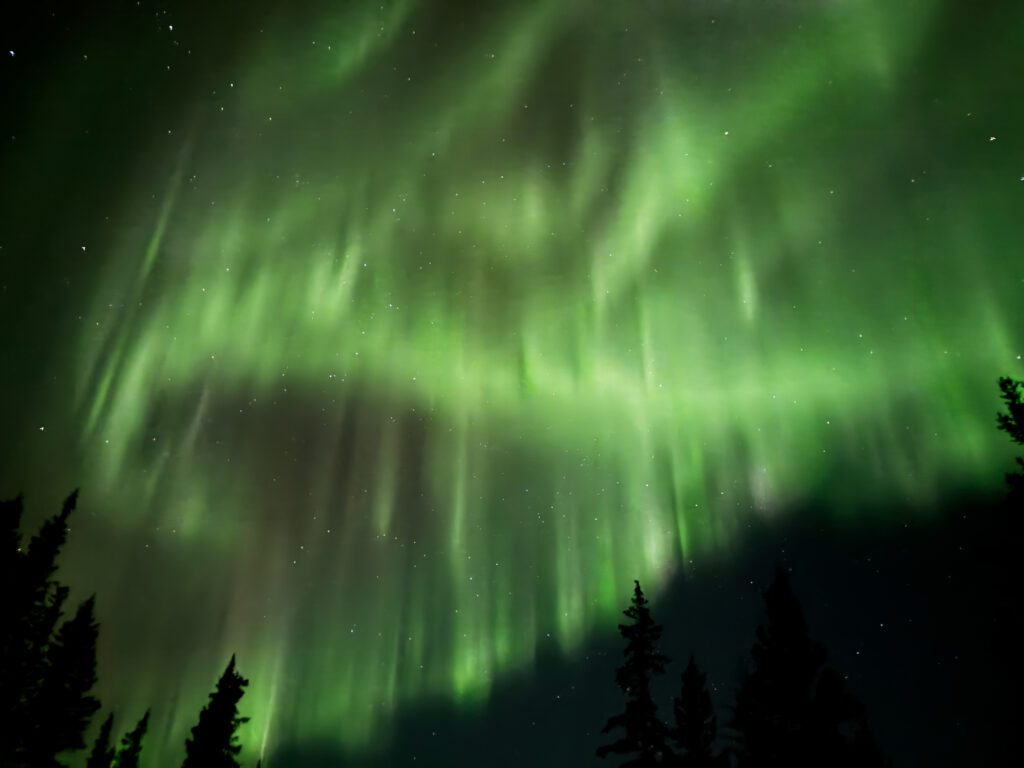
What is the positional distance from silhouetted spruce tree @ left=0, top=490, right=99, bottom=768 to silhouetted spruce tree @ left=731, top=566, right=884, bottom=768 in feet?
86.5

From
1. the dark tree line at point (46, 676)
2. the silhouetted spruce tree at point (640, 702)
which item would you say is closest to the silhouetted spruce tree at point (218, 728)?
the dark tree line at point (46, 676)

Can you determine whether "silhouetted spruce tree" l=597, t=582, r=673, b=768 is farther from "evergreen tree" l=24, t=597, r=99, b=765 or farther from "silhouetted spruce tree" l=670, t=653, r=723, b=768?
"evergreen tree" l=24, t=597, r=99, b=765

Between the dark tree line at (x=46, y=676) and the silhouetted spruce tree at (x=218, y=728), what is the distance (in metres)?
0.04

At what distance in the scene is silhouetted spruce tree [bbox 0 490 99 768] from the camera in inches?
1018

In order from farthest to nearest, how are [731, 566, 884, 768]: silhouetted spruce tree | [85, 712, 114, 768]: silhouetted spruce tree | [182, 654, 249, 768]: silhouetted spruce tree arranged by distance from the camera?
[85, 712, 114, 768]: silhouetted spruce tree
[182, 654, 249, 768]: silhouetted spruce tree
[731, 566, 884, 768]: silhouetted spruce tree

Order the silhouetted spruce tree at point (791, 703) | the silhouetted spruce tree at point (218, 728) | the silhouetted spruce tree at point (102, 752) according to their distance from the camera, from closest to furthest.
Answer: the silhouetted spruce tree at point (791, 703)
the silhouetted spruce tree at point (218, 728)
the silhouetted spruce tree at point (102, 752)

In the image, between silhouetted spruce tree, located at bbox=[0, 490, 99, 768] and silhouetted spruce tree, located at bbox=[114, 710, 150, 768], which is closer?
silhouetted spruce tree, located at bbox=[0, 490, 99, 768]

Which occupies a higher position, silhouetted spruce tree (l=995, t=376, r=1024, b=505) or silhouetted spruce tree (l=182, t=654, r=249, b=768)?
silhouetted spruce tree (l=995, t=376, r=1024, b=505)

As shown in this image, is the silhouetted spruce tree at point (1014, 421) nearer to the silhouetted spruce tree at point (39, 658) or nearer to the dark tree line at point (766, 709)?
the dark tree line at point (766, 709)

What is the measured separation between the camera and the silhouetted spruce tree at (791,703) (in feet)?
49.4

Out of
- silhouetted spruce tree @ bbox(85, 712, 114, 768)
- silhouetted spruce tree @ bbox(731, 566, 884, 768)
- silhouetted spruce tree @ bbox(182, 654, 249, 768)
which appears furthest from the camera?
silhouetted spruce tree @ bbox(85, 712, 114, 768)

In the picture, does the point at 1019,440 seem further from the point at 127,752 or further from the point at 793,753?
the point at 127,752

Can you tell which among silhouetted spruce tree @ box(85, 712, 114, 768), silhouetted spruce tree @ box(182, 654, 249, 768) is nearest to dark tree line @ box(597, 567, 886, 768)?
silhouetted spruce tree @ box(182, 654, 249, 768)

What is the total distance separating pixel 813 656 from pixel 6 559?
30672 mm
